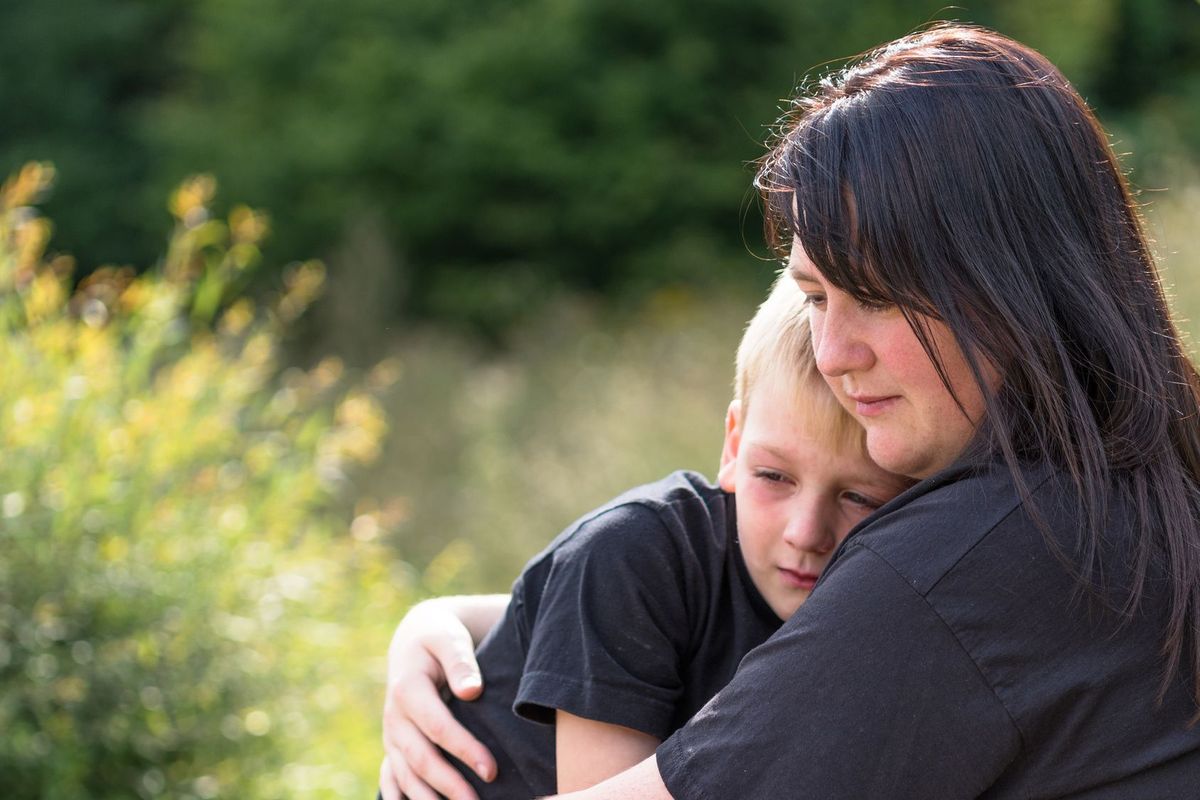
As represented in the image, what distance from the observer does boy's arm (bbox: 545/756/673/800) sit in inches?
58.8

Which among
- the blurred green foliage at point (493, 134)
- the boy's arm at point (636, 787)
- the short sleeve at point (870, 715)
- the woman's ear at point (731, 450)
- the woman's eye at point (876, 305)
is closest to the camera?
the short sleeve at point (870, 715)

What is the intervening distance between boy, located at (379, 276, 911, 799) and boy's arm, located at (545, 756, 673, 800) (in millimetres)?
252

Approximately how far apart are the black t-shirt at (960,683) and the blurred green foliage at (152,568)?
2.94m

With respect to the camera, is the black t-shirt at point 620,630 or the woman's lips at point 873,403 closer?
the woman's lips at point 873,403

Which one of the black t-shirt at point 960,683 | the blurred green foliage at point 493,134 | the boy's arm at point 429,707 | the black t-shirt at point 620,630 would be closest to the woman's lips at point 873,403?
the black t-shirt at point 960,683

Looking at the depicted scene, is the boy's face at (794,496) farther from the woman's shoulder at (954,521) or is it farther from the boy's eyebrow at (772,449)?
the woman's shoulder at (954,521)

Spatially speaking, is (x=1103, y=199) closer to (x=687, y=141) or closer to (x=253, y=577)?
(x=253, y=577)

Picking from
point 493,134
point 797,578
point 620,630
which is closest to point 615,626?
point 620,630

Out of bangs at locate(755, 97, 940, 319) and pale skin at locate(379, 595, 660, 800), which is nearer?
bangs at locate(755, 97, 940, 319)

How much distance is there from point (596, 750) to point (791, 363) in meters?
0.60

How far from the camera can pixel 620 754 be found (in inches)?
71.4

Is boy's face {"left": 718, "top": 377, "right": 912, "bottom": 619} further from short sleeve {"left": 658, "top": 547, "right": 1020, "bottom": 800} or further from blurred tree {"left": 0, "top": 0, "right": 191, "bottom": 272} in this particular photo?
blurred tree {"left": 0, "top": 0, "right": 191, "bottom": 272}

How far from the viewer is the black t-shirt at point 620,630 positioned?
1.83 m

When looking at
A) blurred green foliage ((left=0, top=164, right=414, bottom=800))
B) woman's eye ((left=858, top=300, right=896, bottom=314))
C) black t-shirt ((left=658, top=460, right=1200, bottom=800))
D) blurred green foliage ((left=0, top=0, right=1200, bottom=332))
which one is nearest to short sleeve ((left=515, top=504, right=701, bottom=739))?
black t-shirt ((left=658, top=460, right=1200, bottom=800))
